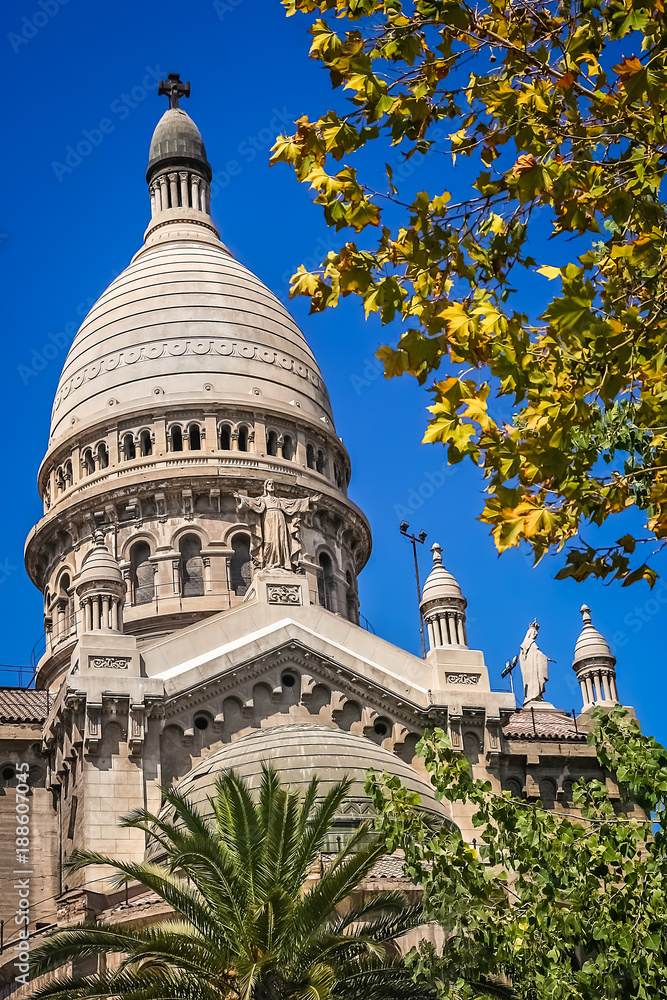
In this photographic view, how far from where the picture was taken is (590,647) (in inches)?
1784

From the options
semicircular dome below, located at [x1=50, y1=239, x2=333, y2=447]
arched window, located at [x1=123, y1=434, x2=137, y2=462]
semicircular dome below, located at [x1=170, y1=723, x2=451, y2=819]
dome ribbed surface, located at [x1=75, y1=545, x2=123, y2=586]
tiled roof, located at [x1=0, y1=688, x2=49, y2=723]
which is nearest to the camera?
semicircular dome below, located at [x1=170, y1=723, x2=451, y2=819]

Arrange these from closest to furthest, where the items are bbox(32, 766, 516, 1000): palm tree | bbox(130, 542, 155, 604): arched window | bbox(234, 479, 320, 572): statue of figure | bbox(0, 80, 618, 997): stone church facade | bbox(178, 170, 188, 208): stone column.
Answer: bbox(32, 766, 516, 1000): palm tree, bbox(0, 80, 618, 997): stone church facade, bbox(234, 479, 320, 572): statue of figure, bbox(130, 542, 155, 604): arched window, bbox(178, 170, 188, 208): stone column

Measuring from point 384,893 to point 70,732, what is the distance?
46.6 ft

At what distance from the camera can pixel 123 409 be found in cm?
5247

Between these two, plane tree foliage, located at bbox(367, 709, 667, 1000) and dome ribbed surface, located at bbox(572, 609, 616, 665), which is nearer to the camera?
plane tree foliage, located at bbox(367, 709, 667, 1000)

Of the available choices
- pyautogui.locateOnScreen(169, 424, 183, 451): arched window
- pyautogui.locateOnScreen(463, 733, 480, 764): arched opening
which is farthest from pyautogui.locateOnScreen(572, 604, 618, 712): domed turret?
pyautogui.locateOnScreen(169, 424, 183, 451): arched window

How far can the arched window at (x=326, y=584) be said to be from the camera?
50234 millimetres

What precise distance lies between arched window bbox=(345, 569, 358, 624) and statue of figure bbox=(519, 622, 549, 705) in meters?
6.77

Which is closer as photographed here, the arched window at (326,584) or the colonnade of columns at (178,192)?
the arched window at (326,584)

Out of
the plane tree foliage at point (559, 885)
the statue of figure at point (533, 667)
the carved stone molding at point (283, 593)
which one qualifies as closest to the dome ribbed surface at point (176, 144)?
the statue of figure at point (533, 667)

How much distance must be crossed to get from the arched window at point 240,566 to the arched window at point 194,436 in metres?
4.21

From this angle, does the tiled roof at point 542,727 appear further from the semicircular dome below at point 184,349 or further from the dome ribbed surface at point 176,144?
the dome ribbed surface at point 176,144

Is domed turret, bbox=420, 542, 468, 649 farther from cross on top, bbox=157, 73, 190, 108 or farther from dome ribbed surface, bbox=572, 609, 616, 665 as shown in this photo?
cross on top, bbox=157, 73, 190, 108

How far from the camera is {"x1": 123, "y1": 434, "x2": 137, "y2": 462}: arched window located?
2039 inches
